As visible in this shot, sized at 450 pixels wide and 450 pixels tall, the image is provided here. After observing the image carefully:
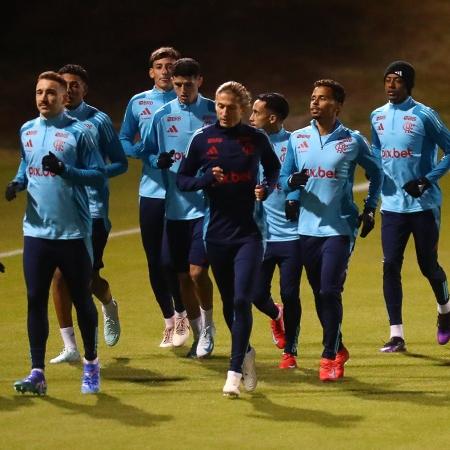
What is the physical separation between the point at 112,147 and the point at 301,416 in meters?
2.54

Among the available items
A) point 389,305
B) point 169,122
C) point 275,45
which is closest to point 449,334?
point 389,305

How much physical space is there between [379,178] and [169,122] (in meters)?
1.72

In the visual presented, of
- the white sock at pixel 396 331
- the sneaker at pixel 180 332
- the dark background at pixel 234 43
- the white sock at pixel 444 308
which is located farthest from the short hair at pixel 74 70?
the dark background at pixel 234 43

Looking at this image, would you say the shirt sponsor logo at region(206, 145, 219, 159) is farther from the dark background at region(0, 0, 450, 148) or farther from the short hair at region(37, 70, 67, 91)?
the dark background at region(0, 0, 450, 148)

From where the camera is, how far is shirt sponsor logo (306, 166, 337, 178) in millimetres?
10570

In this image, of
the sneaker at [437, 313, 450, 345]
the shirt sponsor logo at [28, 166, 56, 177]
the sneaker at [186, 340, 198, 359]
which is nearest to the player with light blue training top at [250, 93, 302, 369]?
the sneaker at [186, 340, 198, 359]

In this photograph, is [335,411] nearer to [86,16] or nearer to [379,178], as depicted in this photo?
[379,178]

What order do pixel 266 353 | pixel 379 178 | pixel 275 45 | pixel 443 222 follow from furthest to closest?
1. pixel 275 45
2. pixel 443 222
3. pixel 266 353
4. pixel 379 178

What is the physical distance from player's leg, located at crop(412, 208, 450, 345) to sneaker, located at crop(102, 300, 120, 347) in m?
2.29

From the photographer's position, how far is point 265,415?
31.0 feet

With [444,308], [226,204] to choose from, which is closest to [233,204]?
[226,204]

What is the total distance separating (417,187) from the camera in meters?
11.5

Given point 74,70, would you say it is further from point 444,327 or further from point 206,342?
point 444,327

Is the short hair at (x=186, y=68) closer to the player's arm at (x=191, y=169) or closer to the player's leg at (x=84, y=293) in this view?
the player's arm at (x=191, y=169)
